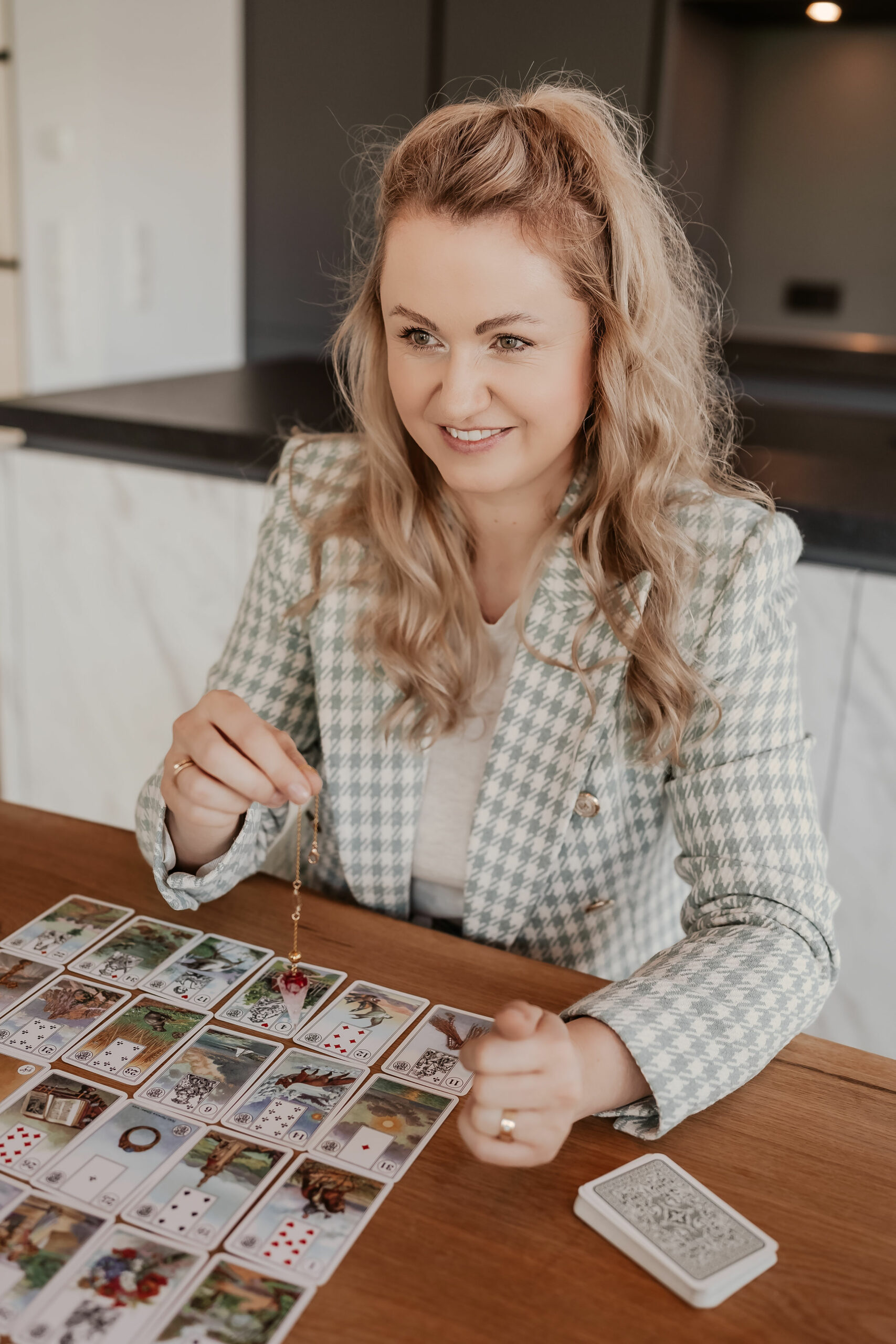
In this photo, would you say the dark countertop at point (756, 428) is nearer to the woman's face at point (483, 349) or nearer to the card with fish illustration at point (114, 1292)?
the woman's face at point (483, 349)

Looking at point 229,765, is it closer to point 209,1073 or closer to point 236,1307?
point 209,1073

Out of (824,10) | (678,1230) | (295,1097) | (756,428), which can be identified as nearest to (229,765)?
(295,1097)

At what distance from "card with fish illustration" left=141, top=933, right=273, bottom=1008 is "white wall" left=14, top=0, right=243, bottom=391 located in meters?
2.75

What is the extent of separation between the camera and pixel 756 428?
2463 millimetres

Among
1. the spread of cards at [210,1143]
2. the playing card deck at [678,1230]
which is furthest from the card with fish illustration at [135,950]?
the playing card deck at [678,1230]

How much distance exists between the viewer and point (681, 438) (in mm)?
1193

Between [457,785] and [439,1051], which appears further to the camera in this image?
[457,785]

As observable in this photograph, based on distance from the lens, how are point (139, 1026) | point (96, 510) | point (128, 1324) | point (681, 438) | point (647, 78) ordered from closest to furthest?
point (128, 1324), point (139, 1026), point (681, 438), point (96, 510), point (647, 78)

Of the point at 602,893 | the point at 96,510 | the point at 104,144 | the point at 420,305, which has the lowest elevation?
the point at 602,893

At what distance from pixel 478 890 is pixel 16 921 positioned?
0.44m

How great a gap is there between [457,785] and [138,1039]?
470 millimetres

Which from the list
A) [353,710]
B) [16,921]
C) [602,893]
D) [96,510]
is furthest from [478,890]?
[96,510]

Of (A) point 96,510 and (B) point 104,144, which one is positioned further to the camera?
(B) point 104,144

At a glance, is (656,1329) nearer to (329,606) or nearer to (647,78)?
(329,606)
